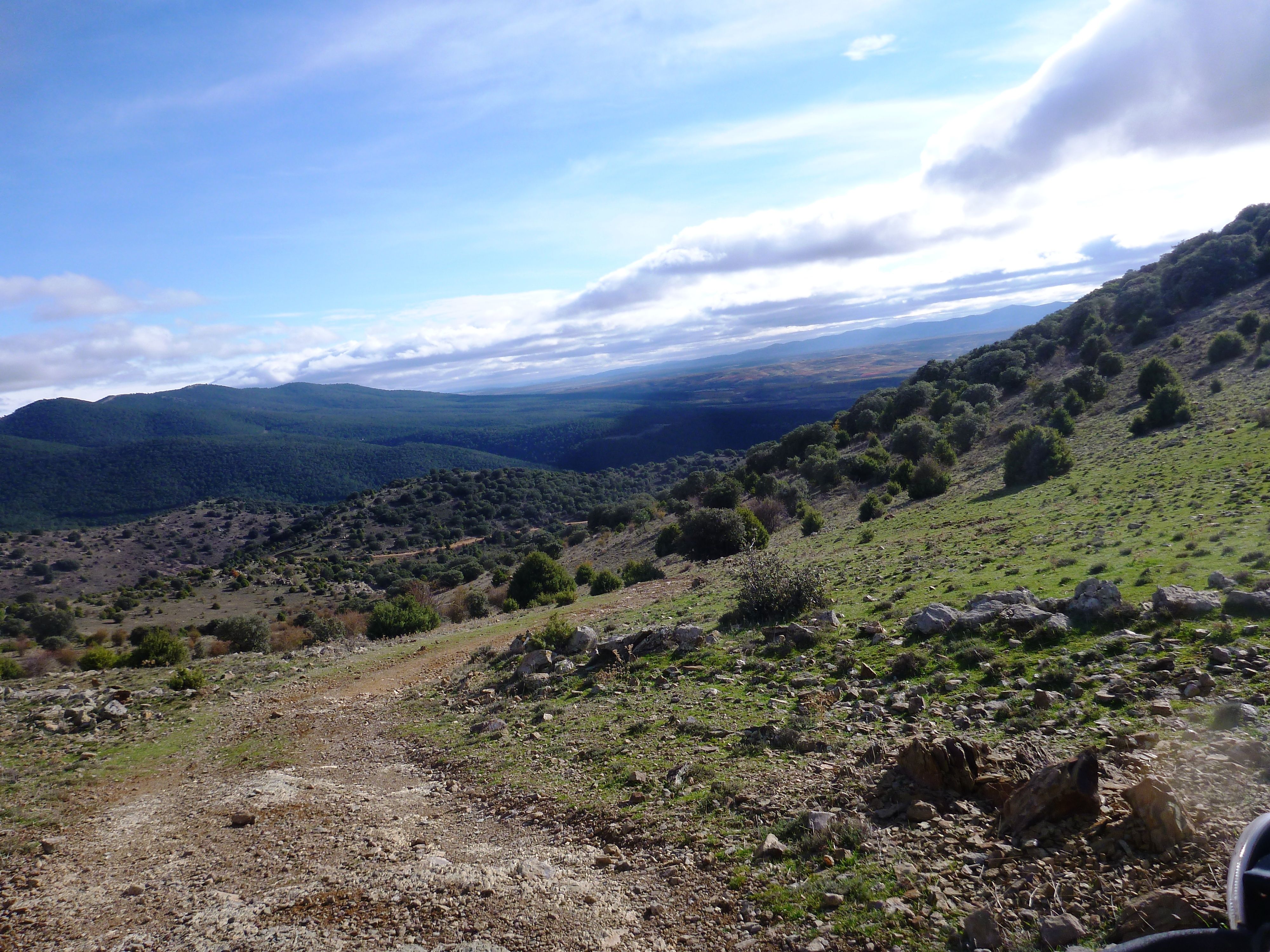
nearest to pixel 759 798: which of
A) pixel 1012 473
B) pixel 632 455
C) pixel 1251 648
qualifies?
pixel 1251 648

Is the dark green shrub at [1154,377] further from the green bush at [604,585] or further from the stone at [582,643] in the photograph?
the stone at [582,643]

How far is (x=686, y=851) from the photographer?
572cm

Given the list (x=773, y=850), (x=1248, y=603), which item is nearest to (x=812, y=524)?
(x=1248, y=603)

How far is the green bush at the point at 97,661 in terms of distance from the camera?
18.8 meters

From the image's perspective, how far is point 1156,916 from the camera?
11.6ft

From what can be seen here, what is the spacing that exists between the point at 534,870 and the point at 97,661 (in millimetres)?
19694

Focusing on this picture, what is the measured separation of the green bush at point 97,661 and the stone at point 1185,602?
79.6 feet

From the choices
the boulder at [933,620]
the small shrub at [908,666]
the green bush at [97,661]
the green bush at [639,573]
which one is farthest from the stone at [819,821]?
the green bush at [639,573]

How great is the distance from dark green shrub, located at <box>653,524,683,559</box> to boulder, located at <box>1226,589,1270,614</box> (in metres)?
26.3

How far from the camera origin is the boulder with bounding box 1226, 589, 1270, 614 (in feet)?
24.1

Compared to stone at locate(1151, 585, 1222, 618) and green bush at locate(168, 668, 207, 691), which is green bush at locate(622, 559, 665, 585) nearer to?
green bush at locate(168, 668, 207, 691)

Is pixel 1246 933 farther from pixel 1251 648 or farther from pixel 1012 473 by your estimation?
pixel 1012 473

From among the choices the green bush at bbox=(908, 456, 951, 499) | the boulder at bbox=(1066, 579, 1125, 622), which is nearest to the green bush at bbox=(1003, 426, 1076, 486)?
the green bush at bbox=(908, 456, 951, 499)

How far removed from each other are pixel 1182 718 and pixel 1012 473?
24677 millimetres
